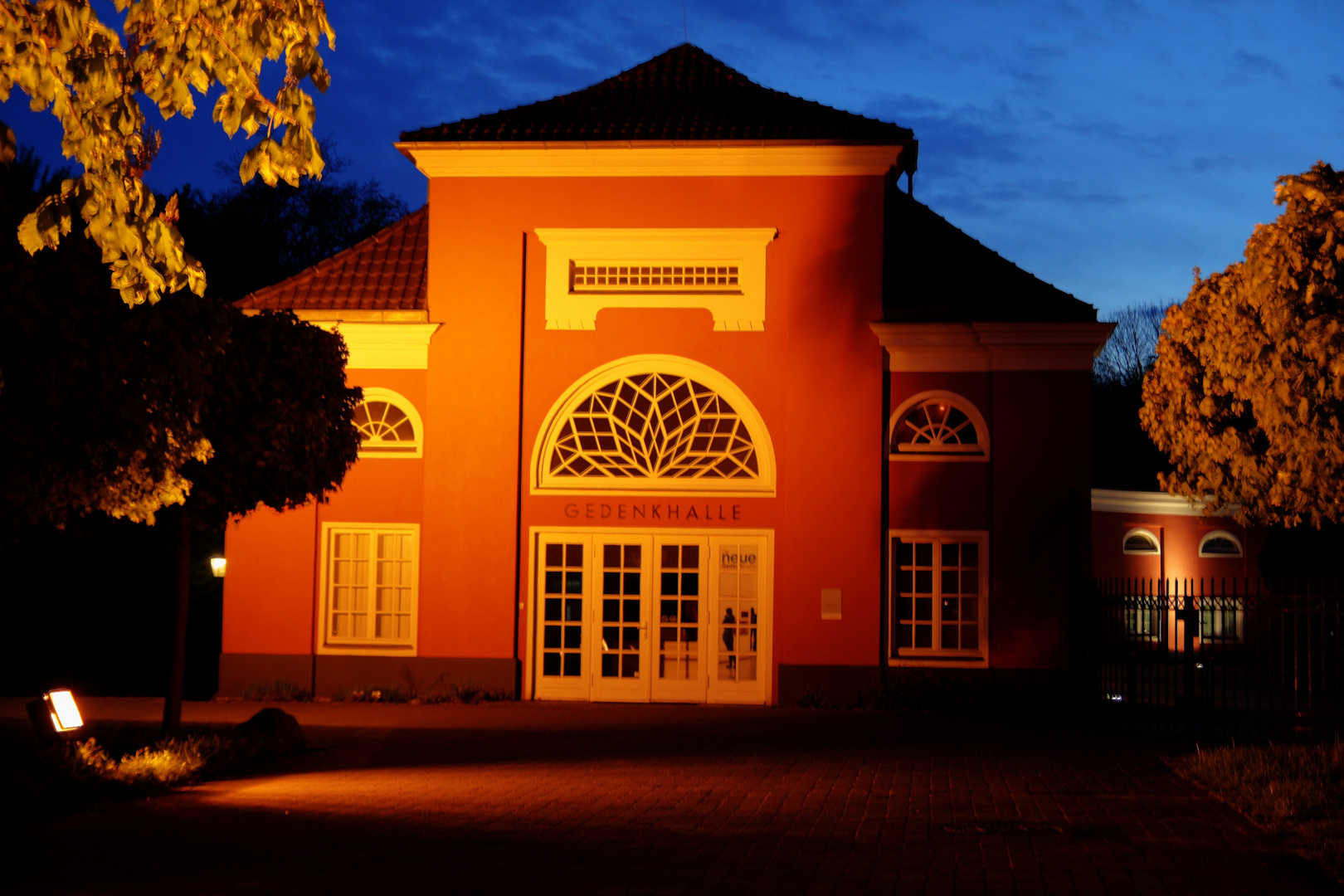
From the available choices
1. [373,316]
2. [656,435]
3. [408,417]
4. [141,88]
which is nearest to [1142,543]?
[656,435]

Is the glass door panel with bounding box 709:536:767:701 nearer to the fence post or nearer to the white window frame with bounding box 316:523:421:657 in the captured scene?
the white window frame with bounding box 316:523:421:657

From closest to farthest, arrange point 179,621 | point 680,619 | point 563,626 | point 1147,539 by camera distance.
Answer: point 179,621
point 680,619
point 563,626
point 1147,539

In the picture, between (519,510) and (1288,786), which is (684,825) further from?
(519,510)

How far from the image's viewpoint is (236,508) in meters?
11.5

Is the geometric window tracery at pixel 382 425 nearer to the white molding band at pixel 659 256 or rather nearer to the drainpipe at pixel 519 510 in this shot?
the drainpipe at pixel 519 510

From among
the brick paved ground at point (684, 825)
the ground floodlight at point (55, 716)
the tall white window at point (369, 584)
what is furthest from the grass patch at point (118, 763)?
the tall white window at point (369, 584)

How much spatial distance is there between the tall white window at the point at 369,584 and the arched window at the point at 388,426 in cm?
103

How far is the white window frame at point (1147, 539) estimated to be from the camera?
31.8m

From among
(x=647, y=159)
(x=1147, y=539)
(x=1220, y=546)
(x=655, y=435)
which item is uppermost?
(x=647, y=159)

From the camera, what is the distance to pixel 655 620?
16.7 m

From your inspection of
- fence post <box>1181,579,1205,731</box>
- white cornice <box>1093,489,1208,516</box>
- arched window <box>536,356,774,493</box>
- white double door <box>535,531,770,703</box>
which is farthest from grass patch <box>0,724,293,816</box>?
white cornice <box>1093,489,1208,516</box>

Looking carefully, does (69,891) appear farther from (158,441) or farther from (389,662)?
(389,662)

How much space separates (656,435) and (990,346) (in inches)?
178

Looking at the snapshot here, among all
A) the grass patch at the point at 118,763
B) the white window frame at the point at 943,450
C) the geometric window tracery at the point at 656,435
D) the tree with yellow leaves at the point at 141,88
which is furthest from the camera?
the geometric window tracery at the point at 656,435
